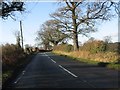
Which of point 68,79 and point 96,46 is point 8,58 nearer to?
point 68,79

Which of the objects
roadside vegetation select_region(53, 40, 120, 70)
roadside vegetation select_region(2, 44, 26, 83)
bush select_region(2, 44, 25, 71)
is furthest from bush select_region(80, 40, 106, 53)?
bush select_region(2, 44, 25, 71)

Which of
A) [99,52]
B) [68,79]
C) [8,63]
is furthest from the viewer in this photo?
[99,52]

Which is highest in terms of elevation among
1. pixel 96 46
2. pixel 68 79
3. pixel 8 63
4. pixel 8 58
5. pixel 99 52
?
pixel 96 46

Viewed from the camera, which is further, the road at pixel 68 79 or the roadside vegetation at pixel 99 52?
the roadside vegetation at pixel 99 52

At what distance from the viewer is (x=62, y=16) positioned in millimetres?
62062

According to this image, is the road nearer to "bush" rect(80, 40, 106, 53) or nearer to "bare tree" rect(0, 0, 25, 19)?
"bare tree" rect(0, 0, 25, 19)

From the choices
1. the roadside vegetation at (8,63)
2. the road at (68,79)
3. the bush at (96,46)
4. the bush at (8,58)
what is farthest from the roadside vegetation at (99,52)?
the road at (68,79)

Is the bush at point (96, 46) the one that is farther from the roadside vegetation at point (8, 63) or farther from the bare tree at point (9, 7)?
the bare tree at point (9, 7)

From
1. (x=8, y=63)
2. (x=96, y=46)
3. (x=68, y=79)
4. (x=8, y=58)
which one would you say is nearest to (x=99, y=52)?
(x=96, y=46)

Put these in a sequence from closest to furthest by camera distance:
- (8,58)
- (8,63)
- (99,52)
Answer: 1. (8,63)
2. (8,58)
3. (99,52)

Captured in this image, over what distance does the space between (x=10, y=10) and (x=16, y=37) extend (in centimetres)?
7873

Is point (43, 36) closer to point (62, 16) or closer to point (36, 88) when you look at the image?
point (62, 16)

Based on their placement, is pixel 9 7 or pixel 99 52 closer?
pixel 9 7

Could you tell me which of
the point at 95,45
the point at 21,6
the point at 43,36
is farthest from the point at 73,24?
the point at 43,36
